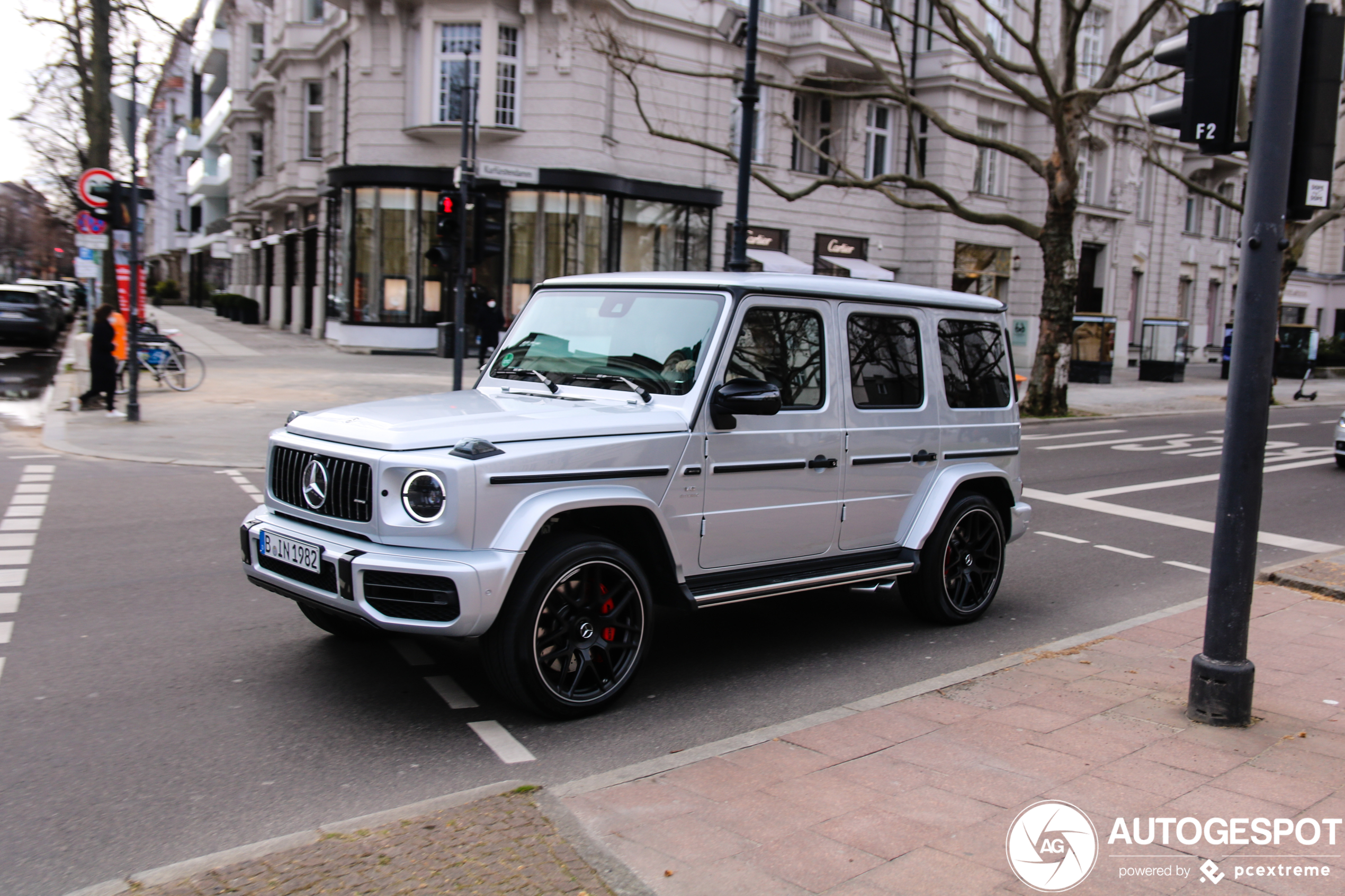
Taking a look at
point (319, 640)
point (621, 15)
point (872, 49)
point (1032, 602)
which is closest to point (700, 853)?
point (319, 640)

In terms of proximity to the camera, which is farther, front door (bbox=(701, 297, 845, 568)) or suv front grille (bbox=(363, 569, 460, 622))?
front door (bbox=(701, 297, 845, 568))

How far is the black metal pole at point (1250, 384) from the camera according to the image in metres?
4.50

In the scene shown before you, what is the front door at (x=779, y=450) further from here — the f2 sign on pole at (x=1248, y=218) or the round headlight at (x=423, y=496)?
the f2 sign on pole at (x=1248, y=218)

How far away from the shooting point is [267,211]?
43031 millimetres

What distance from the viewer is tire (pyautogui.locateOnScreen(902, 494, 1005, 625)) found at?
6.39 metres

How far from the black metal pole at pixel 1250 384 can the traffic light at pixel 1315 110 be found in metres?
0.06

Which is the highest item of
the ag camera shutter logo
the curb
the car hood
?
the car hood

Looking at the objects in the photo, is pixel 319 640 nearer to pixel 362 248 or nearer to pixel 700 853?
Result: pixel 700 853

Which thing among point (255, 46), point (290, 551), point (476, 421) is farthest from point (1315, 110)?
point (255, 46)

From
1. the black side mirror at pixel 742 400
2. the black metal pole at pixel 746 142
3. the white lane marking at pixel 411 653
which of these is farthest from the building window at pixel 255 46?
the black side mirror at pixel 742 400

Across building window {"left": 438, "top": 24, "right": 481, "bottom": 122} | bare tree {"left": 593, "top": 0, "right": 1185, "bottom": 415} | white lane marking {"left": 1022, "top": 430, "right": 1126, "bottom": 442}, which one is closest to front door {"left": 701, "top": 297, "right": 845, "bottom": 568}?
white lane marking {"left": 1022, "top": 430, "right": 1126, "bottom": 442}

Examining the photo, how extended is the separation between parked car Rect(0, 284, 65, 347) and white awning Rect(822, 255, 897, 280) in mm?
22101

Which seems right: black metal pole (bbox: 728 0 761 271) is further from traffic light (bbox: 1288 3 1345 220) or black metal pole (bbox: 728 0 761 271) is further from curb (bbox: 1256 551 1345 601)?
traffic light (bbox: 1288 3 1345 220)

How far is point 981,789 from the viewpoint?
4.01 metres
